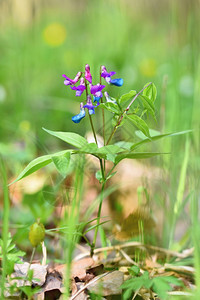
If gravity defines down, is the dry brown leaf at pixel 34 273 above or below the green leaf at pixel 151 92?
below

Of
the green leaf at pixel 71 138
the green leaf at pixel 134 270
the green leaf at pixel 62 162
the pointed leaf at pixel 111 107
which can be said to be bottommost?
the green leaf at pixel 134 270

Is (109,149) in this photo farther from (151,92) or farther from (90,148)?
(151,92)

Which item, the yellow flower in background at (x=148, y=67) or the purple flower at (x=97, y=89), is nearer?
the purple flower at (x=97, y=89)

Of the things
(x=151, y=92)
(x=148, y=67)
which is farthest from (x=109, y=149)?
(x=148, y=67)

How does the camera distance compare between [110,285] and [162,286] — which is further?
[110,285]

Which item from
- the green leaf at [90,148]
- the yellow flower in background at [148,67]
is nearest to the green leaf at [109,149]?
the green leaf at [90,148]

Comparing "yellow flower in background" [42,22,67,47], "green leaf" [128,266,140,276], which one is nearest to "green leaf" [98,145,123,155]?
"green leaf" [128,266,140,276]

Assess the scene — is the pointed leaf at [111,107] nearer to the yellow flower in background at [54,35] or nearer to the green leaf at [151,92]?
the green leaf at [151,92]

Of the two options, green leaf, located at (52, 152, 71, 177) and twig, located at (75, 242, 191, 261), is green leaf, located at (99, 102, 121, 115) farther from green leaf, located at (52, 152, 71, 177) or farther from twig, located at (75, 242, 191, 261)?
twig, located at (75, 242, 191, 261)
